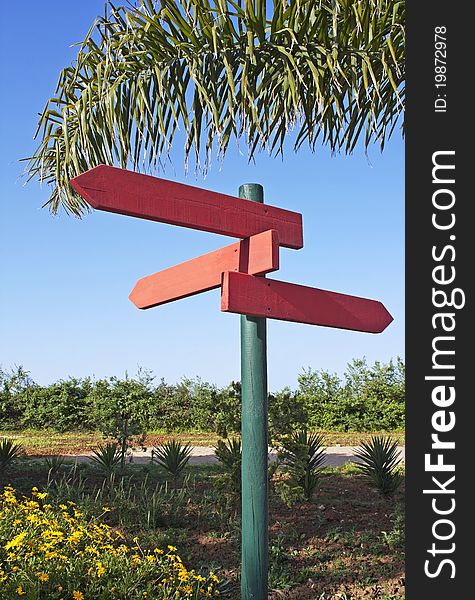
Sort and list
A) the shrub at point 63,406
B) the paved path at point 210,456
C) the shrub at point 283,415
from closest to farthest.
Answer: the shrub at point 283,415, the paved path at point 210,456, the shrub at point 63,406

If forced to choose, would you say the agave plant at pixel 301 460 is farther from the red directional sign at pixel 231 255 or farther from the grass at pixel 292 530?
the red directional sign at pixel 231 255

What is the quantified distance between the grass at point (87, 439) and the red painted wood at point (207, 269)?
7.39 meters

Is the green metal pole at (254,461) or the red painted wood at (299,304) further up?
the red painted wood at (299,304)

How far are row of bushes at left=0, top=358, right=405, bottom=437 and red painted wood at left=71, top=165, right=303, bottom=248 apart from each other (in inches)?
339

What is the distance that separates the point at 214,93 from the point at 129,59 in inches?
38.9

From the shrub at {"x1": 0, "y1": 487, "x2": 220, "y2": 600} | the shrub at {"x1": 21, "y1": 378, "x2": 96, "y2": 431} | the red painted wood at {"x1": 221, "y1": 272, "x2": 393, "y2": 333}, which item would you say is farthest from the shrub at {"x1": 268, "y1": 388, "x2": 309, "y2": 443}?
the shrub at {"x1": 21, "y1": 378, "x2": 96, "y2": 431}

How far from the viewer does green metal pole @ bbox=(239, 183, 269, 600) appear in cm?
339

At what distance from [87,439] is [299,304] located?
9524 millimetres

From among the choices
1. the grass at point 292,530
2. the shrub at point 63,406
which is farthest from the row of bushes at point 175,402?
the grass at point 292,530

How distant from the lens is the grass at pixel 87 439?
425 inches

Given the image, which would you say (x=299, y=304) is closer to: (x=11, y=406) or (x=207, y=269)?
(x=207, y=269)

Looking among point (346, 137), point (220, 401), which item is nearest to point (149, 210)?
point (220, 401)

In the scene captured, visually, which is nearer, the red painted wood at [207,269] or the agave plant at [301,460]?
the red painted wood at [207,269]

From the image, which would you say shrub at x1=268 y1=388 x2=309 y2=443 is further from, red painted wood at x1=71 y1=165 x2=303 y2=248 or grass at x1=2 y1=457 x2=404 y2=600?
red painted wood at x1=71 y1=165 x2=303 y2=248
